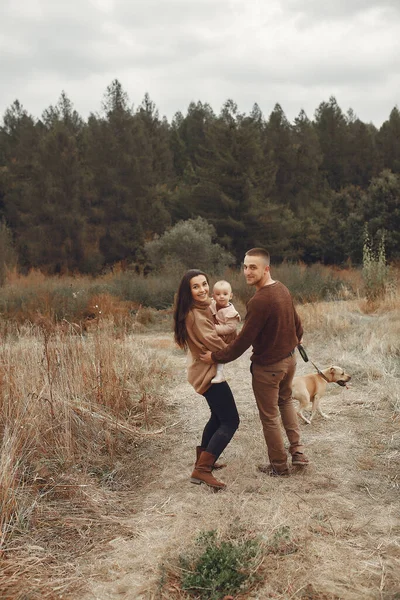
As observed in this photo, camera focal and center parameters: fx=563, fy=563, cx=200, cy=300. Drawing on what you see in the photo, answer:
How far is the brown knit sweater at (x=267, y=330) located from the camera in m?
3.38

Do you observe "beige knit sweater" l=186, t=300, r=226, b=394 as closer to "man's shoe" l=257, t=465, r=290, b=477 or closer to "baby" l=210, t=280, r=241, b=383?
"baby" l=210, t=280, r=241, b=383

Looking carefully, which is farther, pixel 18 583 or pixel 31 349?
pixel 31 349

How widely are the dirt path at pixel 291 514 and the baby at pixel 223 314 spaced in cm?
78

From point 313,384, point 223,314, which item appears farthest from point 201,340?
point 313,384

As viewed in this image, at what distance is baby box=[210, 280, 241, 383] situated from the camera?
3.47m

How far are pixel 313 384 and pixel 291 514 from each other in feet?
6.08

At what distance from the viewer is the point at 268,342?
3.56 meters

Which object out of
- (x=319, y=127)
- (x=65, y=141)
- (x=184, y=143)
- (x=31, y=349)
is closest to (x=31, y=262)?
(x=65, y=141)

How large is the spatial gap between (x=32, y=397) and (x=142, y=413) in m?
1.45

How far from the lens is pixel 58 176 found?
25781 millimetres

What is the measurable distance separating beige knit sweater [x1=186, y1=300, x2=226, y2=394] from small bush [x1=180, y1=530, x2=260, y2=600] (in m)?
0.98

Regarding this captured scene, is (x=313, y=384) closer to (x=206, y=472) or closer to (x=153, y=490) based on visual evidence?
(x=206, y=472)

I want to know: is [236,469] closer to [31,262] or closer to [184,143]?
[31,262]

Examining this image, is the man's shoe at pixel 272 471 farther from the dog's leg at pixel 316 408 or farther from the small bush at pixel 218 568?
the dog's leg at pixel 316 408
